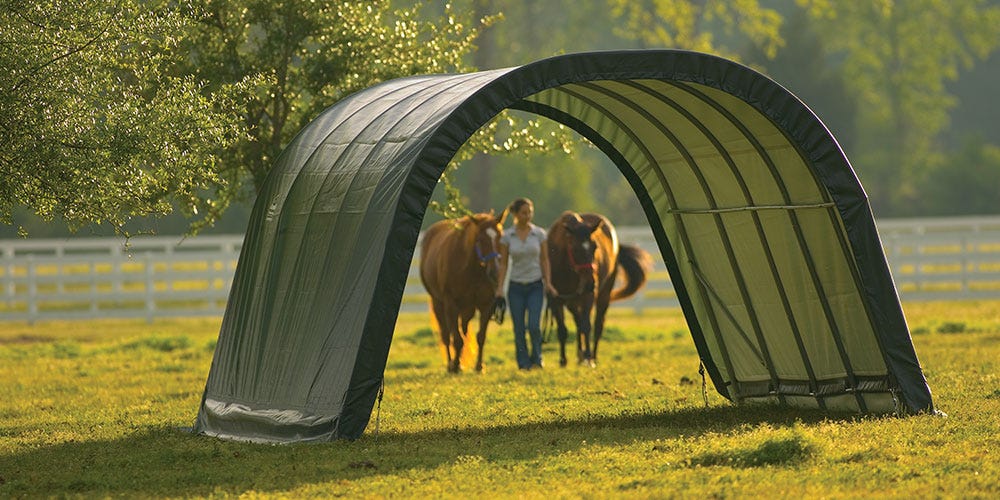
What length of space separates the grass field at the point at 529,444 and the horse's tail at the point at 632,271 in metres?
2.33

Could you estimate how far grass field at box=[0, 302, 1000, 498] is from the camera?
8578mm

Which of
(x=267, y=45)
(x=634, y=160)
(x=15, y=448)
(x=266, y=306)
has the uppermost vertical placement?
(x=267, y=45)

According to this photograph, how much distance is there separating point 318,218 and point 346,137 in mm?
748

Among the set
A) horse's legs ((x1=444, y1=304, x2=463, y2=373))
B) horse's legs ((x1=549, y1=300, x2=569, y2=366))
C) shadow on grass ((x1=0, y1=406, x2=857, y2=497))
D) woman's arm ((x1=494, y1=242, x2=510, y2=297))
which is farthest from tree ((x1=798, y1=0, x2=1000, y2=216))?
shadow on grass ((x1=0, y1=406, x2=857, y2=497))

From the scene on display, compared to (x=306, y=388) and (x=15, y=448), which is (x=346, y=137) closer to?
(x=306, y=388)

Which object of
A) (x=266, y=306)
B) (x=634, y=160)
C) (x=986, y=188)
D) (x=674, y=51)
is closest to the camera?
(x=674, y=51)

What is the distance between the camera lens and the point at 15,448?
1116cm

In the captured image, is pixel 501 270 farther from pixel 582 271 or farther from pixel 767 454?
pixel 767 454

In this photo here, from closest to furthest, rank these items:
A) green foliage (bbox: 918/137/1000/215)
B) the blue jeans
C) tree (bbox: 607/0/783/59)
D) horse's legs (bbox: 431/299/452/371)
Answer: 1. horse's legs (bbox: 431/299/452/371)
2. the blue jeans
3. tree (bbox: 607/0/783/59)
4. green foliage (bbox: 918/137/1000/215)

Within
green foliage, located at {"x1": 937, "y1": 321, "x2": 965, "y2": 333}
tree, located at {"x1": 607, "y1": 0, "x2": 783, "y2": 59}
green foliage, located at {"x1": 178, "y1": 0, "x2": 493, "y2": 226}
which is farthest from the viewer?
tree, located at {"x1": 607, "y1": 0, "x2": 783, "y2": 59}

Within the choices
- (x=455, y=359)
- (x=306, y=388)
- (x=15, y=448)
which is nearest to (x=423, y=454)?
(x=306, y=388)

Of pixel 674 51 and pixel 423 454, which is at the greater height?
pixel 674 51

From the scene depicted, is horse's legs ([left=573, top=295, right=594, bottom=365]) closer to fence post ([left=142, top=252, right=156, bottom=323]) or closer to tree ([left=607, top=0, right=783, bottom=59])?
fence post ([left=142, top=252, right=156, bottom=323])

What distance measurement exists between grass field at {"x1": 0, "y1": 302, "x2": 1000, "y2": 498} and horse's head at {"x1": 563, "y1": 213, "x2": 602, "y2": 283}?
124 centimetres
